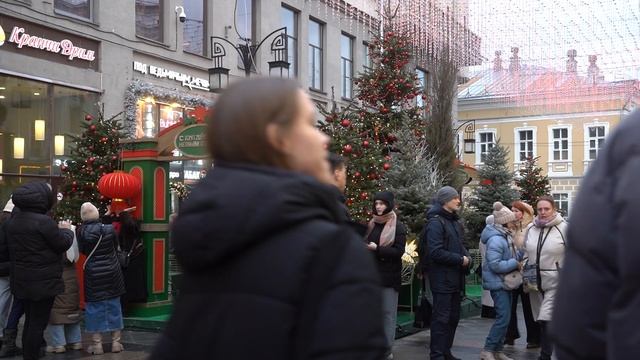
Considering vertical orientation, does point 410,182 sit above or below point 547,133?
below

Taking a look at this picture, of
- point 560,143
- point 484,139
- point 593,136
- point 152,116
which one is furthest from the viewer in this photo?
point 484,139

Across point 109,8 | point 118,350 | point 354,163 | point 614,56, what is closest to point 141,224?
point 118,350

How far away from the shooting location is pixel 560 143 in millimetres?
44438

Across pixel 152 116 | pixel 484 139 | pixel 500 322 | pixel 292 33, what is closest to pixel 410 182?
pixel 500 322

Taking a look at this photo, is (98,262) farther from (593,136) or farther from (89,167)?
(593,136)

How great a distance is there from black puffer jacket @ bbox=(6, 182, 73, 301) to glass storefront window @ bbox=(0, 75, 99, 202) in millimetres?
7030

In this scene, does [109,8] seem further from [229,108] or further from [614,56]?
[229,108]

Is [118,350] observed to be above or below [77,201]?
below

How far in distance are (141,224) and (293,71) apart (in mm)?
12392

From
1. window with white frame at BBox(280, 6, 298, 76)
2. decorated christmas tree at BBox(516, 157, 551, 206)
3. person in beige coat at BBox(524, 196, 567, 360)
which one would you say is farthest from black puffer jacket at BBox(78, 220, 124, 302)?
decorated christmas tree at BBox(516, 157, 551, 206)

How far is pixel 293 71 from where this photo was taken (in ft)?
73.0

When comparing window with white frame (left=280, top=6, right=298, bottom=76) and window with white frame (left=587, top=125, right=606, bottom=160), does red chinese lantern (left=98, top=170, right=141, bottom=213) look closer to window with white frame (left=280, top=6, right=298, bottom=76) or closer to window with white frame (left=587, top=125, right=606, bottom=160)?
window with white frame (left=280, top=6, right=298, bottom=76)

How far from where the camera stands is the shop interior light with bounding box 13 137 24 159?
14.4 metres

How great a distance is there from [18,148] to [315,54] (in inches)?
454
